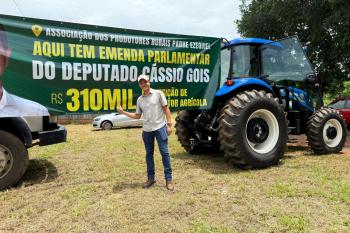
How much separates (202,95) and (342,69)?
11845mm

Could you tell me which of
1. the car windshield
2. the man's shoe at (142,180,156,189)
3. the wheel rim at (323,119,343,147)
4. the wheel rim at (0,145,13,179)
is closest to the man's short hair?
the wheel rim at (0,145,13,179)

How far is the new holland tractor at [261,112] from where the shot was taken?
636cm

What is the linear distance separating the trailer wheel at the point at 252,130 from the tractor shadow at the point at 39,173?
2.97m

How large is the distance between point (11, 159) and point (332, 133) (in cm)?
628

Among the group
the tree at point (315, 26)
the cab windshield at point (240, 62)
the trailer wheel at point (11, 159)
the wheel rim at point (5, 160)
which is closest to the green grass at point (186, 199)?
the trailer wheel at point (11, 159)

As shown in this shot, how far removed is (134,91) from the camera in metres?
6.39

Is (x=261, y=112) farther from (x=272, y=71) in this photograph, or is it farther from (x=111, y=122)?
(x=111, y=122)

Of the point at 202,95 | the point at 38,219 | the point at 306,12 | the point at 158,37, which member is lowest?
the point at 38,219

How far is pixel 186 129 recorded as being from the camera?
27.0 feet

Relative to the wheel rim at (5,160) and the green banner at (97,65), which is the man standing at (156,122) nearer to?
the green banner at (97,65)

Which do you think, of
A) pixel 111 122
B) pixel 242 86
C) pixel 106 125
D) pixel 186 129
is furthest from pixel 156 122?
pixel 111 122

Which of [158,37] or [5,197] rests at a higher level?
[158,37]

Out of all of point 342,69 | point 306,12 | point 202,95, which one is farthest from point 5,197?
point 342,69

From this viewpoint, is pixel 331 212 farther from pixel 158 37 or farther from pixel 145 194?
pixel 158 37
